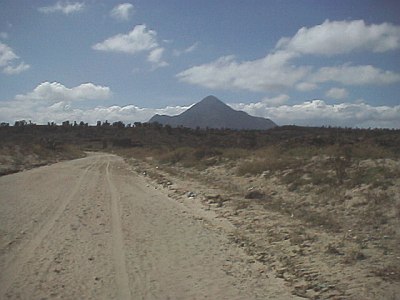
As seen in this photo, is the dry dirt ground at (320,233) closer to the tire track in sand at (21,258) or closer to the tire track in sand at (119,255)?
the tire track in sand at (119,255)

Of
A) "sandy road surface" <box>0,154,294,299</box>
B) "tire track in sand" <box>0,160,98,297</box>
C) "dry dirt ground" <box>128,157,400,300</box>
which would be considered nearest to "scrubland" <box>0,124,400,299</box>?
"dry dirt ground" <box>128,157,400,300</box>

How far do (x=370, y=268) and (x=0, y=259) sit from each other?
265 inches

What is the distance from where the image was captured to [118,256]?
8945mm

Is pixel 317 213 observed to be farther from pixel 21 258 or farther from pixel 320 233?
pixel 21 258

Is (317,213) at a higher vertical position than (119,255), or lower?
higher

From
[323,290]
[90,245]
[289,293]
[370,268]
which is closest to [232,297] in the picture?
[289,293]

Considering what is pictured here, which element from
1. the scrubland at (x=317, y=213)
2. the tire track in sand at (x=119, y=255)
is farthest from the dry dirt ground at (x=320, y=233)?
the tire track in sand at (x=119, y=255)

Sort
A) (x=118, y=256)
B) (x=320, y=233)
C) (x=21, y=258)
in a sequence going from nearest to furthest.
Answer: (x=21, y=258), (x=118, y=256), (x=320, y=233)

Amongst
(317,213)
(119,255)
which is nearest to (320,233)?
(317,213)

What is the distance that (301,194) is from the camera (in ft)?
55.1

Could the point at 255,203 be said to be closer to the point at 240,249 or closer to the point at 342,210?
the point at 342,210

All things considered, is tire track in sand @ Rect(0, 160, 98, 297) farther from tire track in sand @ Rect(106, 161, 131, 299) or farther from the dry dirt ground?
the dry dirt ground

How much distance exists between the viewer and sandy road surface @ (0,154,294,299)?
6906mm

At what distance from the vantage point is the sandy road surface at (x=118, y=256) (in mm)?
6906
